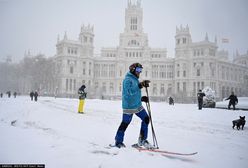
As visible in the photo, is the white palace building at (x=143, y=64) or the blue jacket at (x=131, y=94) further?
the white palace building at (x=143, y=64)

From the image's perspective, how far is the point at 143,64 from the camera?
74.5m

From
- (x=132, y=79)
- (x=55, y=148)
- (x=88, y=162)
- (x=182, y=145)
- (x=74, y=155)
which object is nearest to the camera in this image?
(x=88, y=162)

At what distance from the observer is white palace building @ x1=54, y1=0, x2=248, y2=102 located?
220 ft

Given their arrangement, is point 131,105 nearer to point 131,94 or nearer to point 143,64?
point 131,94

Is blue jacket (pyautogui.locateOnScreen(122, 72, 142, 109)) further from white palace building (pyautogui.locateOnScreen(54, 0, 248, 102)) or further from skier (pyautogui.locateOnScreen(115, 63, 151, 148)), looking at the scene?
white palace building (pyautogui.locateOnScreen(54, 0, 248, 102))

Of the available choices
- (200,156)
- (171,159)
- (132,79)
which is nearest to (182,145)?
(200,156)

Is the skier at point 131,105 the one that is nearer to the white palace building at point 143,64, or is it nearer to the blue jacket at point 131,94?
the blue jacket at point 131,94

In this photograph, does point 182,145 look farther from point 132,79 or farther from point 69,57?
point 69,57

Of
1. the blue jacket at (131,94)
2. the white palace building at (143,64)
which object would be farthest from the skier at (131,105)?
the white palace building at (143,64)

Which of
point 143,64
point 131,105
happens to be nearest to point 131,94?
point 131,105

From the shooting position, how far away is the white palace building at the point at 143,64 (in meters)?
67.2

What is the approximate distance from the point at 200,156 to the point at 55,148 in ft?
9.57

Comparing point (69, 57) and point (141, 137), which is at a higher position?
point (69, 57)

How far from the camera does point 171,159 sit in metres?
3.81
